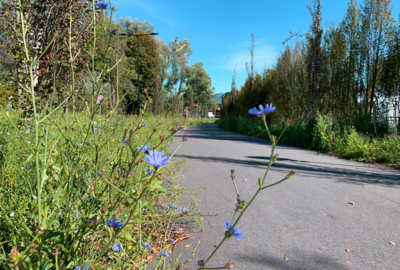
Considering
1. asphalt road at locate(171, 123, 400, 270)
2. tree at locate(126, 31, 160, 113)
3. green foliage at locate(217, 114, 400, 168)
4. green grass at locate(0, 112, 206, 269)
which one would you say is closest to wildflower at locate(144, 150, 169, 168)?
green grass at locate(0, 112, 206, 269)

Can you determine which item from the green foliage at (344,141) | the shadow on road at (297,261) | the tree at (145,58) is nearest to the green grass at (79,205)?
the shadow on road at (297,261)

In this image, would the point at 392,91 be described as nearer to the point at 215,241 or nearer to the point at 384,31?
the point at 384,31

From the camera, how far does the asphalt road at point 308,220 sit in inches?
89.0

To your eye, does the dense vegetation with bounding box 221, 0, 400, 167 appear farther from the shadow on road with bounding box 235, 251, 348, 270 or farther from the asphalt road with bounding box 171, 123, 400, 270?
the shadow on road with bounding box 235, 251, 348, 270

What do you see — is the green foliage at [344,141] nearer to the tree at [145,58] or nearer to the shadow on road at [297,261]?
the shadow on road at [297,261]

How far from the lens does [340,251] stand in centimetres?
238

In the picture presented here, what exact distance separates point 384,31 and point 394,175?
7158 mm

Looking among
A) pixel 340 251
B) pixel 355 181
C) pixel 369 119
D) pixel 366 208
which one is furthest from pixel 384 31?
pixel 340 251

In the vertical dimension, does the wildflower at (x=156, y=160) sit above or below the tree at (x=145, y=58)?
below

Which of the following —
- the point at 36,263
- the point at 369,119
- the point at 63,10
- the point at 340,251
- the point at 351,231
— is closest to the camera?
the point at 36,263

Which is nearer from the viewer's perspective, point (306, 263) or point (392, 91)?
point (306, 263)

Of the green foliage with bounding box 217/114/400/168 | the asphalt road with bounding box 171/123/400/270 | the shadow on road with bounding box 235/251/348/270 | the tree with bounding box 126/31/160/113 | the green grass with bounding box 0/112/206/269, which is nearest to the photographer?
the green grass with bounding box 0/112/206/269

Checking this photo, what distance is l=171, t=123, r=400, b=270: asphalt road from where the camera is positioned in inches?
89.0

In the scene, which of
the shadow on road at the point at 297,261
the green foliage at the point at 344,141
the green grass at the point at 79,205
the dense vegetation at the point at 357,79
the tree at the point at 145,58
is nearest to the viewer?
the green grass at the point at 79,205
